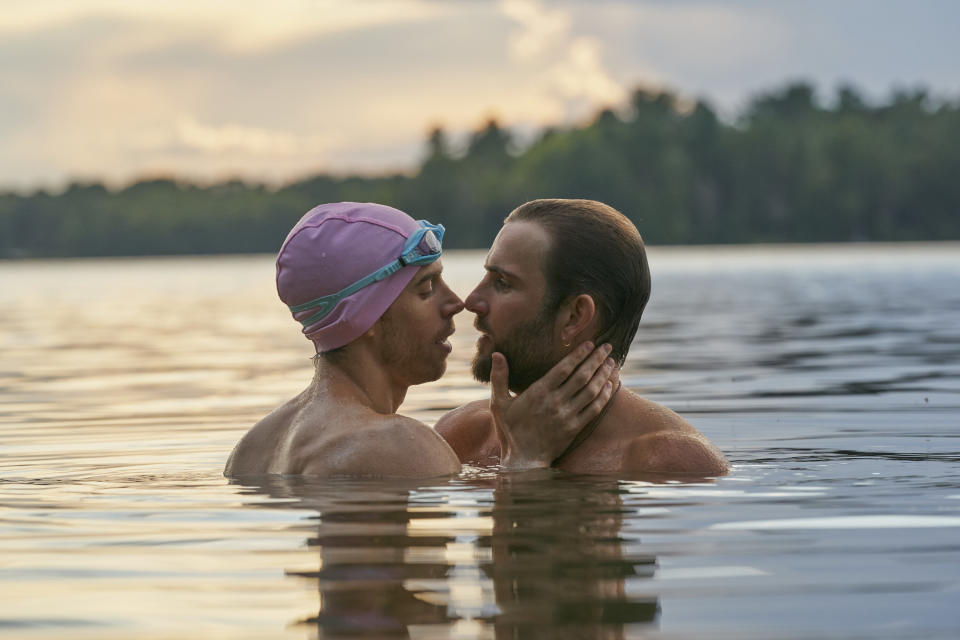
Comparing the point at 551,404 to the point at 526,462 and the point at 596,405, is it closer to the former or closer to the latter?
the point at 596,405

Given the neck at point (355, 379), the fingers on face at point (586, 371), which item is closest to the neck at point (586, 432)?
the fingers on face at point (586, 371)

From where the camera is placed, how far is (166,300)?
145ft

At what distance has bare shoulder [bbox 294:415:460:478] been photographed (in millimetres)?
6484

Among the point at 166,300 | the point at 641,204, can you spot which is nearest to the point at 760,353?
the point at 166,300

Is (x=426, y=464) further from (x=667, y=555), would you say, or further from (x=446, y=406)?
(x=446, y=406)

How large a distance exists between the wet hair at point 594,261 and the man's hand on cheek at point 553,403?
19cm

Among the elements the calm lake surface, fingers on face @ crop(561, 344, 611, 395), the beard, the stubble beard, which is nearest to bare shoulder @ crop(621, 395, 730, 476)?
the calm lake surface

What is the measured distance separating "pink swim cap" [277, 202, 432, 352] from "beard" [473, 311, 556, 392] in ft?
2.20

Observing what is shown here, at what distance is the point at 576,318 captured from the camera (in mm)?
7066

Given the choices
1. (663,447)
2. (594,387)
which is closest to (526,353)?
(594,387)

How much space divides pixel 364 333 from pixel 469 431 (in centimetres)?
161

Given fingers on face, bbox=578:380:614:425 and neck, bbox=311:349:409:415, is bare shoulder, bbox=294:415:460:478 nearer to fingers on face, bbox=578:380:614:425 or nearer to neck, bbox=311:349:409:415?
neck, bbox=311:349:409:415

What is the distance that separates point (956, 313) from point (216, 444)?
1933cm

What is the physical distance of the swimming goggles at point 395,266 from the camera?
6586 mm
